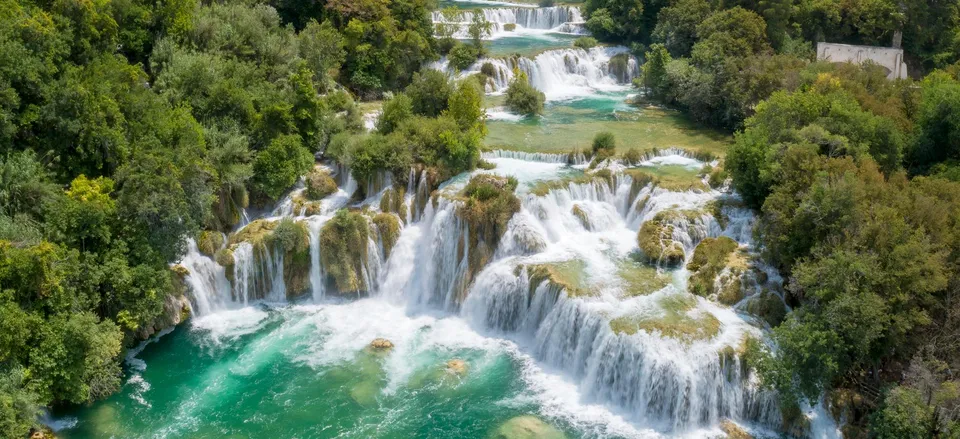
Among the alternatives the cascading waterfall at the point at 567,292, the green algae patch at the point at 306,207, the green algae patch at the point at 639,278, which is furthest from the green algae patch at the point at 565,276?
the green algae patch at the point at 306,207

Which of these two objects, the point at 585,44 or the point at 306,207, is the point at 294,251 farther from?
the point at 585,44

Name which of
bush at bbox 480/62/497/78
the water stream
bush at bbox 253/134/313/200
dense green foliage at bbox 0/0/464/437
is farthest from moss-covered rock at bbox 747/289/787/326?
bush at bbox 480/62/497/78

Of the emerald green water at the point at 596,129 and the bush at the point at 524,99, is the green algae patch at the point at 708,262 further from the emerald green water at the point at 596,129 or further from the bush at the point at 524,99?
the bush at the point at 524,99

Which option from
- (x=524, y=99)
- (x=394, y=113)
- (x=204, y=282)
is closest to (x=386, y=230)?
(x=394, y=113)

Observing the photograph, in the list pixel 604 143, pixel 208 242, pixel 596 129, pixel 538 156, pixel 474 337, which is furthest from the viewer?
pixel 596 129

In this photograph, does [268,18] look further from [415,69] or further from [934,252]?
[934,252]

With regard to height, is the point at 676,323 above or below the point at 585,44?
below
